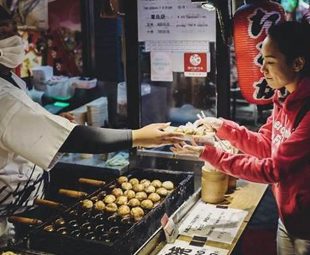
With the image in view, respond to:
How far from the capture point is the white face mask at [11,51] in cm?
360

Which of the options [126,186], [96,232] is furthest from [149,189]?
[96,232]

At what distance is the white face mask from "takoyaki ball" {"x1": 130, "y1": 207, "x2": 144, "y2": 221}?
149 centimetres

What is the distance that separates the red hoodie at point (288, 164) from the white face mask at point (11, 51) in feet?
5.43

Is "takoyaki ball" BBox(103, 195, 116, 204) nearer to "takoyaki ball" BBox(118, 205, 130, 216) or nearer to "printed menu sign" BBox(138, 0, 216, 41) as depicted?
"takoyaki ball" BBox(118, 205, 130, 216)

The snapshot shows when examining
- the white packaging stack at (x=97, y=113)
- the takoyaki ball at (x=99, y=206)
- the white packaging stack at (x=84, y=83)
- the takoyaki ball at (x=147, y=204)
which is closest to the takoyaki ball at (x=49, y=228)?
the takoyaki ball at (x=99, y=206)

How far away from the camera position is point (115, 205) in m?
3.96

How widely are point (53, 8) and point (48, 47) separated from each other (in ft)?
2.23

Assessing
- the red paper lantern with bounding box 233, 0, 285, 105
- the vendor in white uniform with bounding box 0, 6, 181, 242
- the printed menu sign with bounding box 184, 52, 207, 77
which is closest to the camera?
the vendor in white uniform with bounding box 0, 6, 181, 242

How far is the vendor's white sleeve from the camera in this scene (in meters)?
3.28

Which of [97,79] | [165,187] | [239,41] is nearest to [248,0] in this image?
[239,41]

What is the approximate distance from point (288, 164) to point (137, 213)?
48.7 inches

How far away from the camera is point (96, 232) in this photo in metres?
3.43

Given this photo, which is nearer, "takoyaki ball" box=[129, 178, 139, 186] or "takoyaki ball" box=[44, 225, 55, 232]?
"takoyaki ball" box=[44, 225, 55, 232]

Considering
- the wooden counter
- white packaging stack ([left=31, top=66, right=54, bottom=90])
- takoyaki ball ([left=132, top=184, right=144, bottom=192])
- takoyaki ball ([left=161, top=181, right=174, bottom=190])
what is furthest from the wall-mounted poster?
the wooden counter
